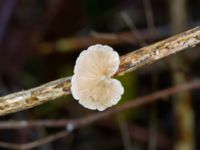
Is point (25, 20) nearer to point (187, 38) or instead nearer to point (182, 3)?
point (182, 3)

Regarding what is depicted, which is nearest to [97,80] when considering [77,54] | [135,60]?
[135,60]

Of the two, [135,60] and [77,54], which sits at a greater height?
[77,54]

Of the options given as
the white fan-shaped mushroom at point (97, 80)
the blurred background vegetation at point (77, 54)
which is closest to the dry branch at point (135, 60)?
the white fan-shaped mushroom at point (97, 80)

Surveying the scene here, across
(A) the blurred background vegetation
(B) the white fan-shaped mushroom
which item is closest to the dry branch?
(B) the white fan-shaped mushroom

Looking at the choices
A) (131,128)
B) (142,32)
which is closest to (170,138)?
(131,128)

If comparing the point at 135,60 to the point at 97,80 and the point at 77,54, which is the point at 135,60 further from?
the point at 77,54

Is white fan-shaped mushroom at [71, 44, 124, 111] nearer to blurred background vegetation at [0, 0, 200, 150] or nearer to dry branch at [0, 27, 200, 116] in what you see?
dry branch at [0, 27, 200, 116]
